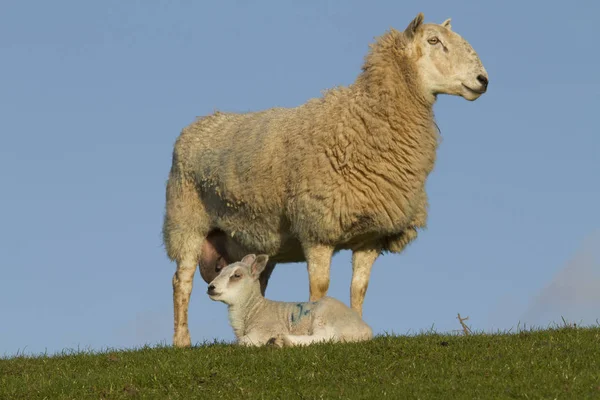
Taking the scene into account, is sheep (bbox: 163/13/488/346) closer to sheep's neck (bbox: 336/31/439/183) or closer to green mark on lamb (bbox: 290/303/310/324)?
sheep's neck (bbox: 336/31/439/183)

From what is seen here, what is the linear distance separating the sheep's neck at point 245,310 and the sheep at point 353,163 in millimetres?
1381

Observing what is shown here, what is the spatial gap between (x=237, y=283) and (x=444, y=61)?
4514 mm

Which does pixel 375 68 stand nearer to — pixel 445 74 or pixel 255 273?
pixel 445 74

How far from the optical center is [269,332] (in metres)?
12.9

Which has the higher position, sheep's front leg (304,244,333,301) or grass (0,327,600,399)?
sheep's front leg (304,244,333,301)

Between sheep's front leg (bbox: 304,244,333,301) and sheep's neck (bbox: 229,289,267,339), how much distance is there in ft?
4.25

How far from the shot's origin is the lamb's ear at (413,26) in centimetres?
1516

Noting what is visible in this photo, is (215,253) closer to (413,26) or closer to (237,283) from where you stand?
(237,283)

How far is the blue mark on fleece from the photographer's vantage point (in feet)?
41.9

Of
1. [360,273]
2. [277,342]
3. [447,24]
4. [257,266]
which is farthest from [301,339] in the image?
[447,24]

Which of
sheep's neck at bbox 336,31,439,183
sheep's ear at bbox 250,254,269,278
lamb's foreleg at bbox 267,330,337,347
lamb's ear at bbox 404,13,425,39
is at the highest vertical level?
lamb's ear at bbox 404,13,425,39

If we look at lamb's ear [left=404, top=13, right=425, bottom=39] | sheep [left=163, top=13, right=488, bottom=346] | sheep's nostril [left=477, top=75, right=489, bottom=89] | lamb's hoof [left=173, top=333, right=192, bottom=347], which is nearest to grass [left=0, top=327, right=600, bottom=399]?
sheep [left=163, top=13, right=488, bottom=346]

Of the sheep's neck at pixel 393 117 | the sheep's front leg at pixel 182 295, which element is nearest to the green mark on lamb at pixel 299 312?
the sheep's neck at pixel 393 117

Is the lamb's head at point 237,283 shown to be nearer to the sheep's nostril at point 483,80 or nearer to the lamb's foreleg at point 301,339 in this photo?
the lamb's foreleg at point 301,339
